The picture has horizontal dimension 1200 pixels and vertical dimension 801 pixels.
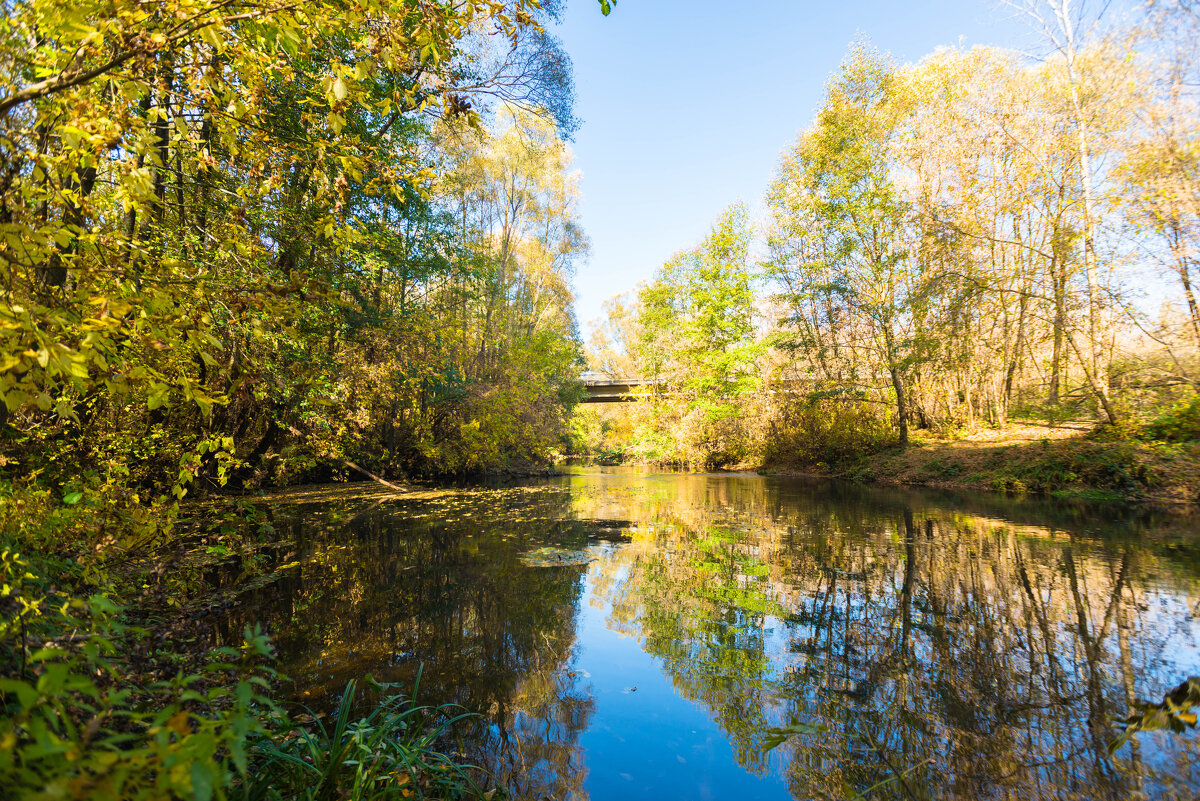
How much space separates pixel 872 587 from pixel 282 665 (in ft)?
15.7

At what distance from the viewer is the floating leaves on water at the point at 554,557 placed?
572 cm

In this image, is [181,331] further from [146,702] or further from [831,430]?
[831,430]

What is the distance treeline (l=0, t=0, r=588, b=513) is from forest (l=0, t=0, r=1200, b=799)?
5 centimetres

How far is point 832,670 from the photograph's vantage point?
3018 millimetres

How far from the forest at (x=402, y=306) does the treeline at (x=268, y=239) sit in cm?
5

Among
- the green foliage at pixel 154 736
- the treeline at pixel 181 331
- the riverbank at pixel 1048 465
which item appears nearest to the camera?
the green foliage at pixel 154 736

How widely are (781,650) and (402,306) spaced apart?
11.4 metres

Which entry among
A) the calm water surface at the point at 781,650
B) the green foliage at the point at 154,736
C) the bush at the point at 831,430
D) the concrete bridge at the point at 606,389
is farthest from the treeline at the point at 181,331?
the concrete bridge at the point at 606,389

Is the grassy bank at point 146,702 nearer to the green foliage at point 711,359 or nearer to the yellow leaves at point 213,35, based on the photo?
the yellow leaves at point 213,35

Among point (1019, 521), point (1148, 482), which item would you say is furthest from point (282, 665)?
point (1148, 482)

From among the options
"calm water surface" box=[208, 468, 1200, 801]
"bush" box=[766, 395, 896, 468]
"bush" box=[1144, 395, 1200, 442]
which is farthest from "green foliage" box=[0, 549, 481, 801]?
"bush" box=[766, 395, 896, 468]

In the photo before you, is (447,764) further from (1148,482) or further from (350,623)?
(1148,482)

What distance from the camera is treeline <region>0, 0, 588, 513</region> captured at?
189cm

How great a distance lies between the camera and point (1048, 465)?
1041 centimetres
